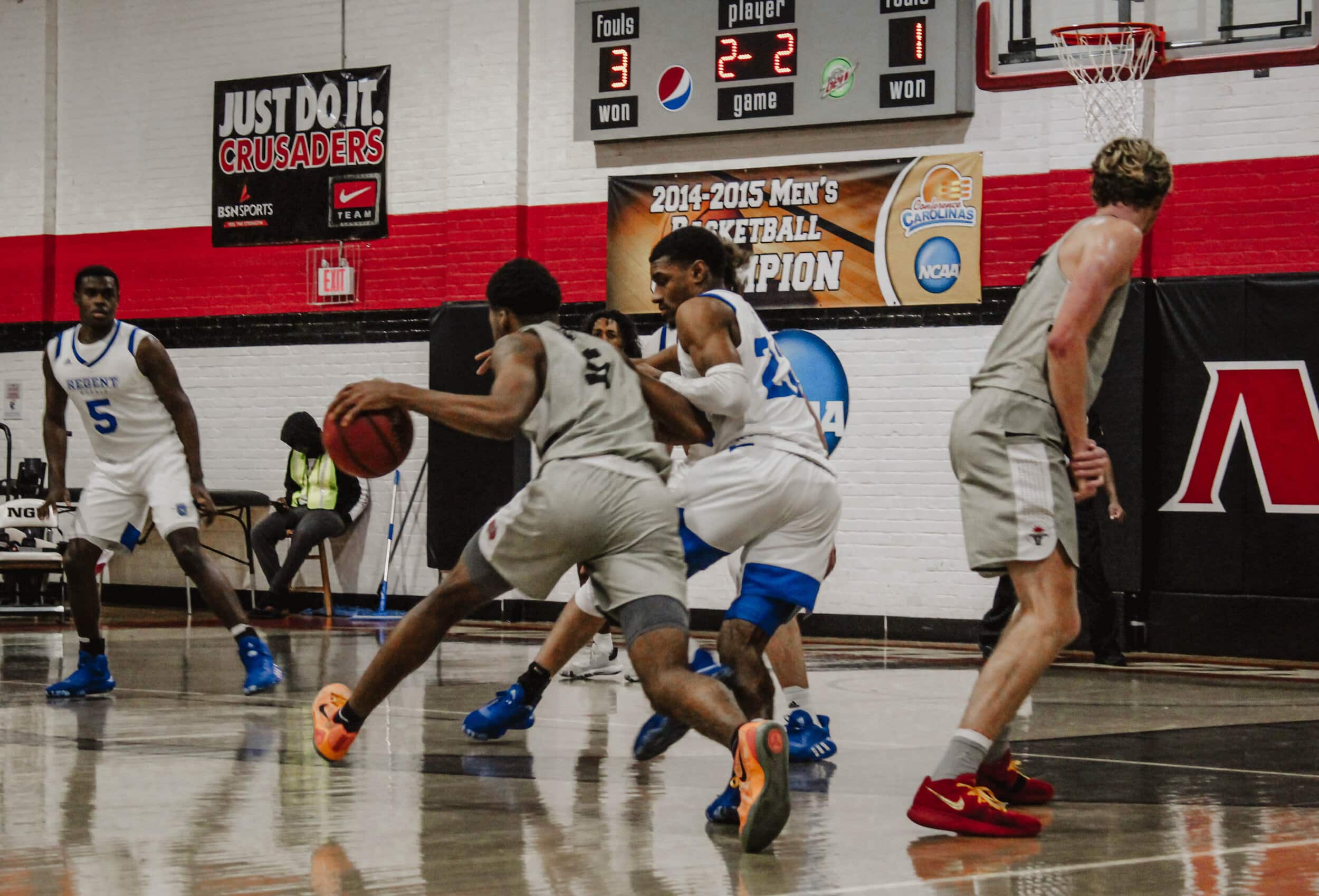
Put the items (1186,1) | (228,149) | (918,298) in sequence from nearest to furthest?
(1186,1), (918,298), (228,149)

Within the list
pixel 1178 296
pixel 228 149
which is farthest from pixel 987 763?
pixel 228 149

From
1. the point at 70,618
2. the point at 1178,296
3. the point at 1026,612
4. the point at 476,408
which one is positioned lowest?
the point at 70,618

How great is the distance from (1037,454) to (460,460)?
31.2 ft

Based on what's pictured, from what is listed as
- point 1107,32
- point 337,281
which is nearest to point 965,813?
point 1107,32

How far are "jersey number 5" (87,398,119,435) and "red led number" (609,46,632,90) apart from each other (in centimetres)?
614

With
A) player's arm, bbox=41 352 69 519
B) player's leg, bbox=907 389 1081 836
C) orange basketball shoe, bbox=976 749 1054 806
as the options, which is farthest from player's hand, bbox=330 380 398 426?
player's arm, bbox=41 352 69 519

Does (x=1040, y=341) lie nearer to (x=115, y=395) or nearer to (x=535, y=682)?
(x=535, y=682)

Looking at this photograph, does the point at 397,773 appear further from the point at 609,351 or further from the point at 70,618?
the point at 70,618

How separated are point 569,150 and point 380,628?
159 inches

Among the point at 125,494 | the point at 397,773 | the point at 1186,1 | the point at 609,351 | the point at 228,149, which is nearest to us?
the point at 609,351

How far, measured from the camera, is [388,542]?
14.5m

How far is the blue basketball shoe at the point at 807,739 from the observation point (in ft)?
20.2

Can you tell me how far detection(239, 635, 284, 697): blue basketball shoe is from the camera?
8109 millimetres

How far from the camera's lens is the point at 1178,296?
1167 centimetres
